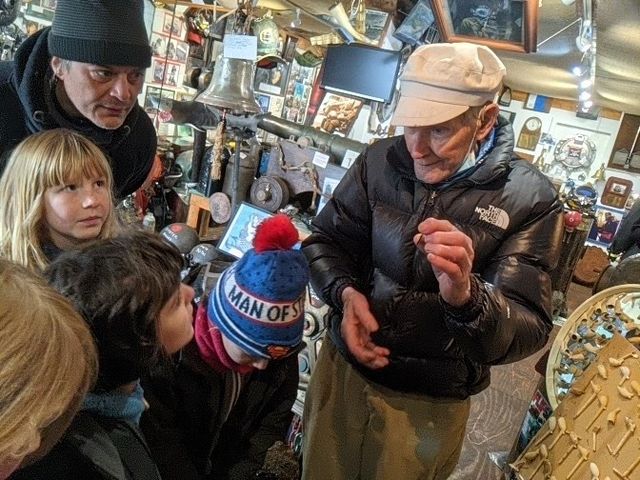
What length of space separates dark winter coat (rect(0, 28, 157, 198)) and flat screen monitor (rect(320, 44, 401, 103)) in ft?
5.67

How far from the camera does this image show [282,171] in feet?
8.47

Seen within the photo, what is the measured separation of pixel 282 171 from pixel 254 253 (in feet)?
5.32

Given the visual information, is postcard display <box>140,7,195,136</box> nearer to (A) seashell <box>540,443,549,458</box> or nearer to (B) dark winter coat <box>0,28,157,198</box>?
(B) dark winter coat <box>0,28,157,198</box>

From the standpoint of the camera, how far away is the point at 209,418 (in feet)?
3.53

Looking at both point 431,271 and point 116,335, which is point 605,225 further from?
point 116,335

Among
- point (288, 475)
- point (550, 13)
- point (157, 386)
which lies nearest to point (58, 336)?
point (157, 386)

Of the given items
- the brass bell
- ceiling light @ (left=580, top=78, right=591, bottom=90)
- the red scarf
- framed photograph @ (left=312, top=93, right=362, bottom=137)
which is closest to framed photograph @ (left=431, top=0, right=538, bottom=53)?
framed photograph @ (left=312, top=93, right=362, bottom=137)

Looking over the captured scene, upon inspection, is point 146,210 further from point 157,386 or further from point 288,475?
point 157,386

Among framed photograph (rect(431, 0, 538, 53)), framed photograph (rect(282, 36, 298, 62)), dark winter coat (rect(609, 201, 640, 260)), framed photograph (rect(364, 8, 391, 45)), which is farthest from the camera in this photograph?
framed photograph (rect(282, 36, 298, 62))

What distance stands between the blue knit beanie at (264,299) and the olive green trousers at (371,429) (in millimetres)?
355

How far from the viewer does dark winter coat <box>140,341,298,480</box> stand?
3.32 feet

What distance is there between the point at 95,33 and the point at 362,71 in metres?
1.99

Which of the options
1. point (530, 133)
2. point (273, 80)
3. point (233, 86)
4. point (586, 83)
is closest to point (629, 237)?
point (586, 83)

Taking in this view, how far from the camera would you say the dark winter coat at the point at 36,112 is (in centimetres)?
124
